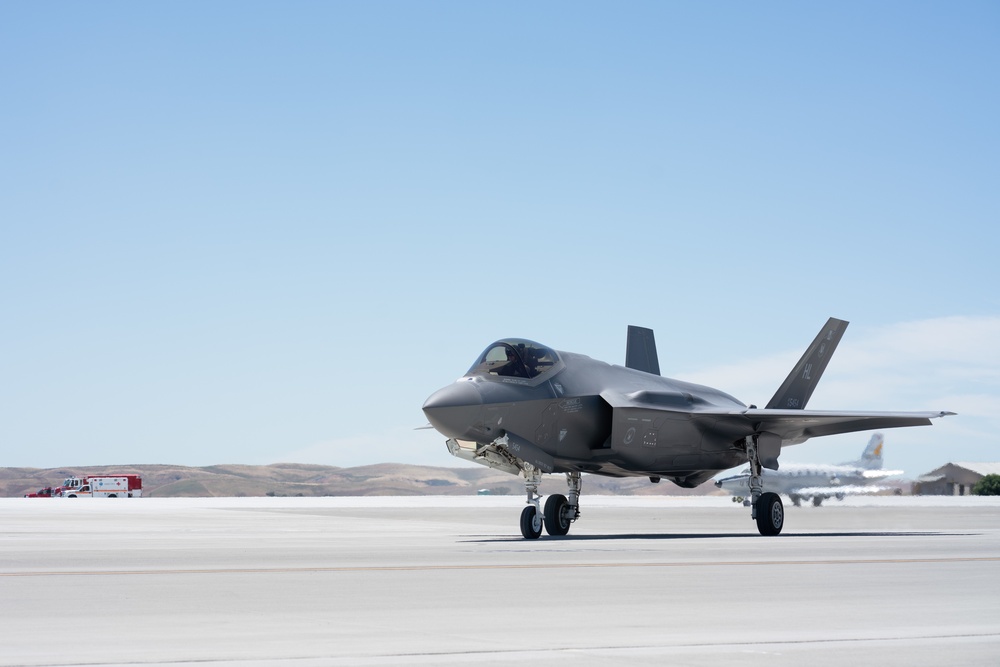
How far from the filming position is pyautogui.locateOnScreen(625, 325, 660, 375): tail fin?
32250 mm

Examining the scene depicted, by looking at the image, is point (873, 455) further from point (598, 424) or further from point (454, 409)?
point (454, 409)

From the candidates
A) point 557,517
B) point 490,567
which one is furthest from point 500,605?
point 557,517

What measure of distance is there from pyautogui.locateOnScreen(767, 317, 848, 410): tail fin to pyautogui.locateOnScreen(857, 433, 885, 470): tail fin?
24.6 metres

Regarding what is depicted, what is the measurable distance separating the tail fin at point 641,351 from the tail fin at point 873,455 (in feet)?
83.8

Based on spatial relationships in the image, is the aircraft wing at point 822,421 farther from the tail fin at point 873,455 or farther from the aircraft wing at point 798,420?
the tail fin at point 873,455

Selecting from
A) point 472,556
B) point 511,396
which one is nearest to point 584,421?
point 511,396

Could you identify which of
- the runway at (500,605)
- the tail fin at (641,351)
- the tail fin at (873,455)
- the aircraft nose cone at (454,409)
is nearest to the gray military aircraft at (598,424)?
the aircraft nose cone at (454,409)

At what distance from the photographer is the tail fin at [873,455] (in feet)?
181

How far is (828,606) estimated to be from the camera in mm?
10461

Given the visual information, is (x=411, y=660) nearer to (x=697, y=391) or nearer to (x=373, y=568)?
(x=373, y=568)

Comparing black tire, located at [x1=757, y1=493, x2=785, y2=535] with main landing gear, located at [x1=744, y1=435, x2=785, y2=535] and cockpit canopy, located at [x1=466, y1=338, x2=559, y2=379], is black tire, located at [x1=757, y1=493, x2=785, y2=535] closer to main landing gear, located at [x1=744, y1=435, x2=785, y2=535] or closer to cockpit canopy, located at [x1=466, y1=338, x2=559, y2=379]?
main landing gear, located at [x1=744, y1=435, x2=785, y2=535]

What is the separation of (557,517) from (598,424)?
2397 mm

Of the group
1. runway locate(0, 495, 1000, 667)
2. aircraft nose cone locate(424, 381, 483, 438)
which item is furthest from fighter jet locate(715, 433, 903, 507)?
runway locate(0, 495, 1000, 667)

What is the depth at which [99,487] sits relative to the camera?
9056 centimetres
